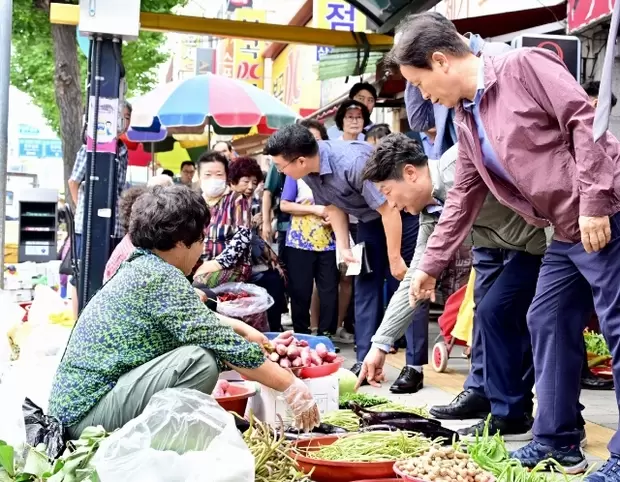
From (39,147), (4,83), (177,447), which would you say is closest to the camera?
(177,447)

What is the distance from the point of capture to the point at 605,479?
312 cm

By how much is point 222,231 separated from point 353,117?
2010mm

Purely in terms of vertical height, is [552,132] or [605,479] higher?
[552,132]

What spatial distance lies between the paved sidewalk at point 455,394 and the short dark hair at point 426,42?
205 cm

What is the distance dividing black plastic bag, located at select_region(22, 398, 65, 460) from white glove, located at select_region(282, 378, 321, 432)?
3.05 ft

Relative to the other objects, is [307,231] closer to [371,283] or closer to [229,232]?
[229,232]

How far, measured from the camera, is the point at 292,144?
19.3 feet

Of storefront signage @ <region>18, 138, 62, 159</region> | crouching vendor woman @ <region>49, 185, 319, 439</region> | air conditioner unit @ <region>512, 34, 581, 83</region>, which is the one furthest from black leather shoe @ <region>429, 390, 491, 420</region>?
storefront signage @ <region>18, 138, 62, 159</region>

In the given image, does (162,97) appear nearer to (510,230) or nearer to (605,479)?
(510,230)

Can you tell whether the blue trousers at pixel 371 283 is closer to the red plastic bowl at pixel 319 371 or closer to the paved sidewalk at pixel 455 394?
the paved sidewalk at pixel 455 394

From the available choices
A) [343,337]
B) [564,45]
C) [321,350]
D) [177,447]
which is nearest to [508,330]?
[321,350]

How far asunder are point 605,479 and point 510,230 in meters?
1.51

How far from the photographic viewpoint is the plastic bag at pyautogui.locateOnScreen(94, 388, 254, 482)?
8.83 ft

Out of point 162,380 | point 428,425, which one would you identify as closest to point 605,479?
point 428,425
